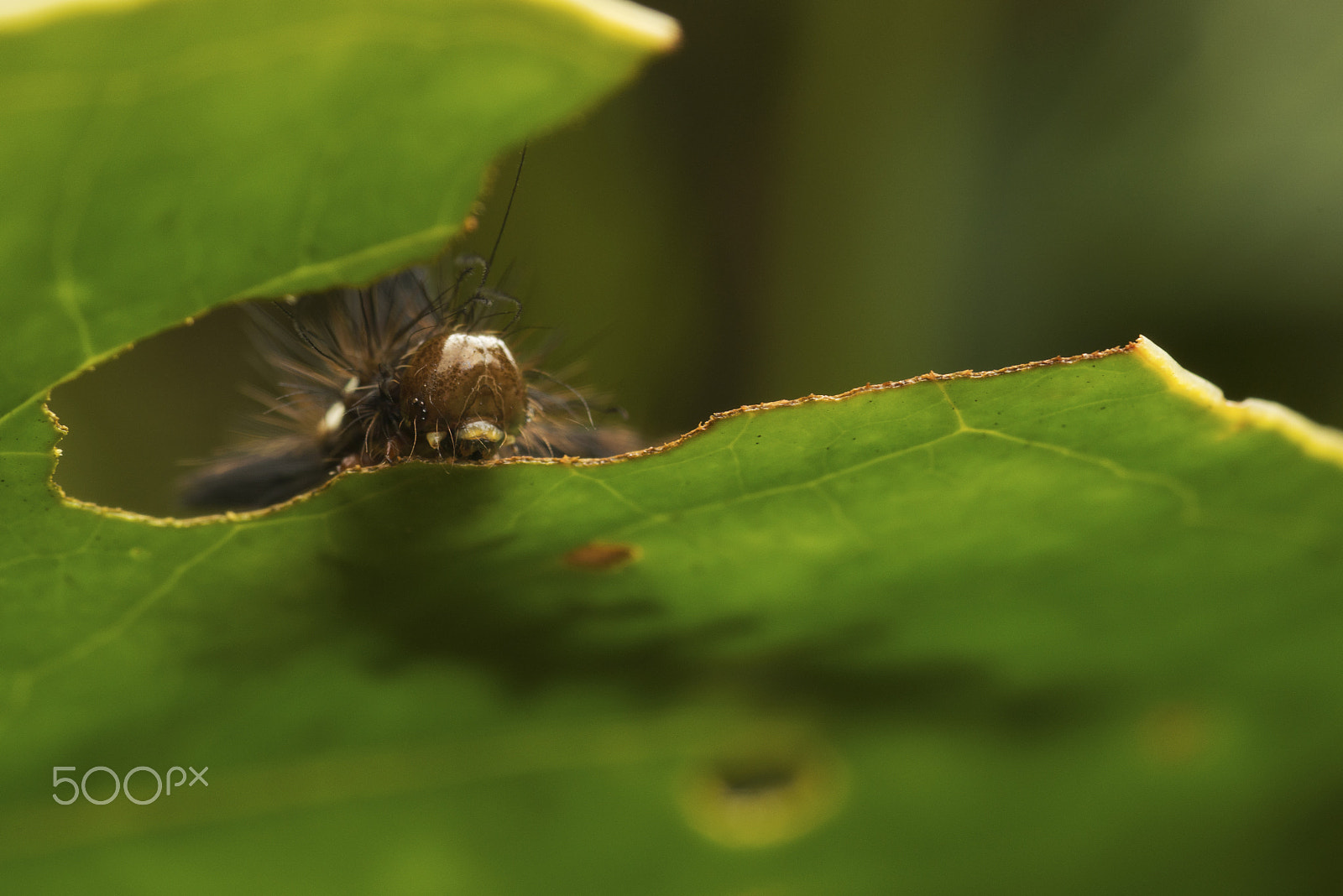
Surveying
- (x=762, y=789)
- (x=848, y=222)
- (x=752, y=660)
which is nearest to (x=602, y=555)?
(x=752, y=660)

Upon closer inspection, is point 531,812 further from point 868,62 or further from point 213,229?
point 868,62

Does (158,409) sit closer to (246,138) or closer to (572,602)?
(572,602)

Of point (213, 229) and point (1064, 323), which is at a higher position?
point (213, 229)

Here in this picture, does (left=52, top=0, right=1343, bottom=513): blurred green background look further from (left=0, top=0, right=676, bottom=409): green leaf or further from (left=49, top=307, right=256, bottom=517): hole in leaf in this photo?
(left=0, top=0, right=676, bottom=409): green leaf

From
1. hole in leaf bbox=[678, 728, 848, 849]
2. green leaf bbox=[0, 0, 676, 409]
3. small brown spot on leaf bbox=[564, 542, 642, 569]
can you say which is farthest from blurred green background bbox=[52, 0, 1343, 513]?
green leaf bbox=[0, 0, 676, 409]

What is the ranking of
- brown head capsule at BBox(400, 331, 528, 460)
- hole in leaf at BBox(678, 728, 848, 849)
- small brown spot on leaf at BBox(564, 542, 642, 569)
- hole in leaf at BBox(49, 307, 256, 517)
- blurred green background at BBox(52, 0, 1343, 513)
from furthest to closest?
hole in leaf at BBox(49, 307, 256, 517) < blurred green background at BBox(52, 0, 1343, 513) < hole in leaf at BBox(678, 728, 848, 849) < brown head capsule at BBox(400, 331, 528, 460) < small brown spot on leaf at BBox(564, 542, 642, 569)

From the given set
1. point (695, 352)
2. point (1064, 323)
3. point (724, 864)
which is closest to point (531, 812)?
point (724, 864)
